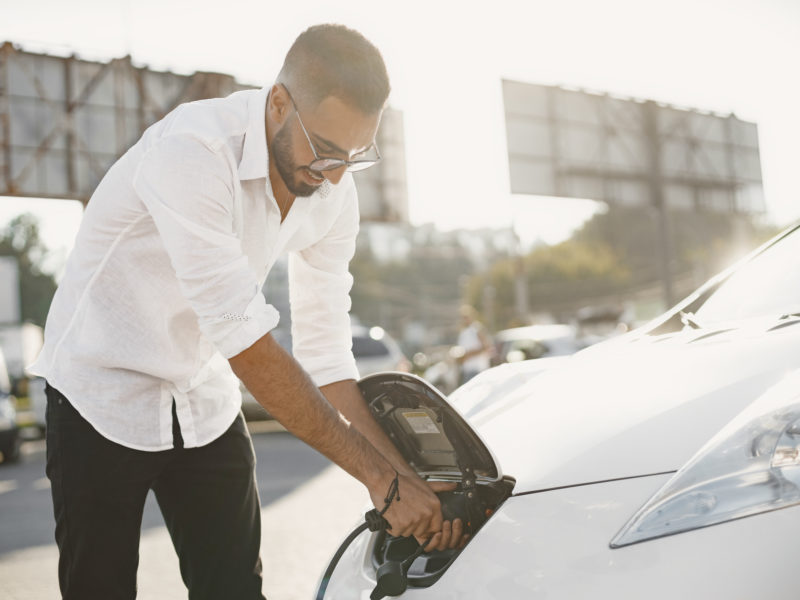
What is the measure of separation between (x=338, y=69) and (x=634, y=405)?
3.03ft

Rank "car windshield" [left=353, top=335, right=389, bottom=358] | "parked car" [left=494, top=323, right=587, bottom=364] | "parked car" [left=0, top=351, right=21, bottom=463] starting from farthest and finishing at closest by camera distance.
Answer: "parked car" [left=494, top=323, right=587, bottom=364] → "car windshield" [left=353, top=335, right=389, bottom=358] → "parked car" [left=0, top=351, right=21, bottom=463]

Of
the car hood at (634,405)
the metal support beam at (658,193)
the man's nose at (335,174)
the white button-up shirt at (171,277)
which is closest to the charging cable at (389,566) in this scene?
the car hood at (634,405)

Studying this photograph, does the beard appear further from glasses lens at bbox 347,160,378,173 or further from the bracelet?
the bracelet

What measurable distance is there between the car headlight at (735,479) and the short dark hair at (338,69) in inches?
38.9

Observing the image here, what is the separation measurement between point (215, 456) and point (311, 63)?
993 millimetres

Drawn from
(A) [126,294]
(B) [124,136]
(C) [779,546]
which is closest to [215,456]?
(A) [126,294]

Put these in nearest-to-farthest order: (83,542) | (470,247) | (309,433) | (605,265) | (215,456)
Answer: (309,433)
(83,542)
(215,456)
(605,265)
(470,247)

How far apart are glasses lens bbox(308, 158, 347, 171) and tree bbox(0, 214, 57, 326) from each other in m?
72.6

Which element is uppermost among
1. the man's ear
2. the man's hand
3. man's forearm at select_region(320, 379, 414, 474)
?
the man's ear

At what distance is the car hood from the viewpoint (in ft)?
5.22

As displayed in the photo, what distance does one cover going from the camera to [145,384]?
2033 millimetres

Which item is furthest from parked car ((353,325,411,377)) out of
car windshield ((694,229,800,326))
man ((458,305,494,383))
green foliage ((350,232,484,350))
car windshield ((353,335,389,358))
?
green foliage ((350,232,484,350))

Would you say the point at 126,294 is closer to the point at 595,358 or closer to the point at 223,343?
the point at 223,343

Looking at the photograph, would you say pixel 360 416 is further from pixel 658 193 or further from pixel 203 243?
pixel 658 193
